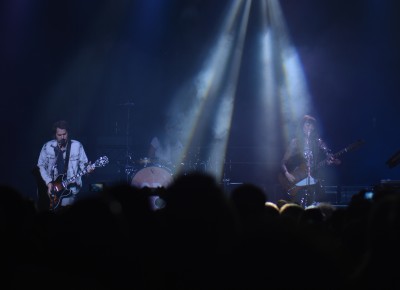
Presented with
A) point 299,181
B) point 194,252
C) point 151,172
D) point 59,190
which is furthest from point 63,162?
point 194,252

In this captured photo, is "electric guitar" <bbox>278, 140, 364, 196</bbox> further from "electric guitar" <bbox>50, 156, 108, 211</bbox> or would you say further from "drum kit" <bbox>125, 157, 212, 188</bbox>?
"electric guitar" <bbox>50, 156, 108, 211</bbox>

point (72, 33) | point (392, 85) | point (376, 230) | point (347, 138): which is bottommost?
point (376, 230)

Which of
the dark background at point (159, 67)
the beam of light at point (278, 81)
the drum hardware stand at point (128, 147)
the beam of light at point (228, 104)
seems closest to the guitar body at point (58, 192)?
the drum hardware stand at point (128, 147)

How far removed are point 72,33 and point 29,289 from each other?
13472 millimetres

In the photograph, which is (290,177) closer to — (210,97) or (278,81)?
(278,81)

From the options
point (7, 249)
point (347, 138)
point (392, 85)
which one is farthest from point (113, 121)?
point (7, 249)

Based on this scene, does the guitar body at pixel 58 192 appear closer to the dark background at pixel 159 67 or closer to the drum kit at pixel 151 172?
the drum kit at pixel 151 172

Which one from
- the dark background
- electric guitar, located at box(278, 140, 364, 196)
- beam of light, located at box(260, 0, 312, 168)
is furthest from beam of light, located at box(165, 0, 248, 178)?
electric guitar, located at box(278, 140, 364, 196)

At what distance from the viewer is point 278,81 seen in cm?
1533

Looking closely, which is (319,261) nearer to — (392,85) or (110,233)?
(110,233)

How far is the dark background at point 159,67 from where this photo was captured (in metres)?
14.7

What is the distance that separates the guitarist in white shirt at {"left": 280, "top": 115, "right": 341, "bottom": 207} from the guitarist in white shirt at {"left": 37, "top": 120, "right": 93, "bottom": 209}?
4.11 metres

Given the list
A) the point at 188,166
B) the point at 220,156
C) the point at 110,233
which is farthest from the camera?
the point at 220,156

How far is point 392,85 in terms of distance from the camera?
15031 millimetres
